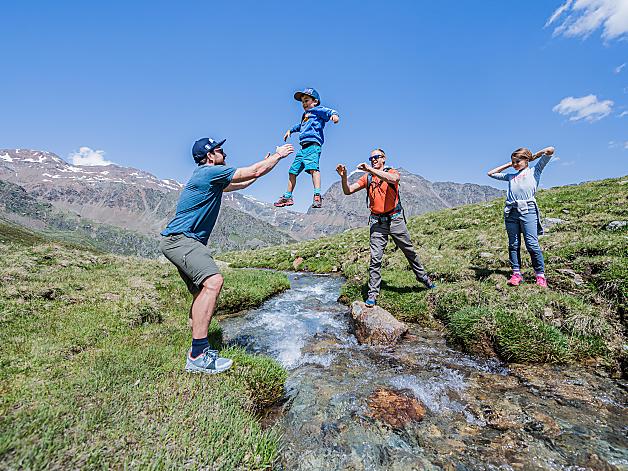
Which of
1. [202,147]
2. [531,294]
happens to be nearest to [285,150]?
[202,147]

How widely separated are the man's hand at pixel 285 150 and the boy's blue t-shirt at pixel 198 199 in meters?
1.14

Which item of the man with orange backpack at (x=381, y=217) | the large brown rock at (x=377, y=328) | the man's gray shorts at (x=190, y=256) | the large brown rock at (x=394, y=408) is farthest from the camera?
the man with orange backpack at (x=381, y=217)

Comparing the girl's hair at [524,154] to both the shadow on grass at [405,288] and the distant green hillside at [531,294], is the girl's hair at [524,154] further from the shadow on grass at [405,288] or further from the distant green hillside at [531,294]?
the shadow on grass at [405,288]

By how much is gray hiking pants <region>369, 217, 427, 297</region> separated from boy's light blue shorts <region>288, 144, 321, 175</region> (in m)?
2.98

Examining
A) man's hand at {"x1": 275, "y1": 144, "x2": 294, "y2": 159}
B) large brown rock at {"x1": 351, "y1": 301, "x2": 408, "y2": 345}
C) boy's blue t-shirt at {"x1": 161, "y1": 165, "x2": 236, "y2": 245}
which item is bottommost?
large brown rock at {"x1": 351, "y1": 301, "x2": 408, "y2": 345}

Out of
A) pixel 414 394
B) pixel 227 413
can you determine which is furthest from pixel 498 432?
pixel 227 413

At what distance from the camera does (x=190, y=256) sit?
5.61 m

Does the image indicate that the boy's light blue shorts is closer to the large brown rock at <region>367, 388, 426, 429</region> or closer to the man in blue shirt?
the man in blue shirt

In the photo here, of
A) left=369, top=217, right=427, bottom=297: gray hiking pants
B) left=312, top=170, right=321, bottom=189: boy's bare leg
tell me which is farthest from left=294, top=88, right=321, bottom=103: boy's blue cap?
left=369, top=217, right=427, bottom=297: gray hiking pants

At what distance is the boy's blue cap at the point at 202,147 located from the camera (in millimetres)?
6152

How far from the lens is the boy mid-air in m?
8.88

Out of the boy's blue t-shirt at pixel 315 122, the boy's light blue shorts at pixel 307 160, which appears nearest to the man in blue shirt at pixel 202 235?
the boy's light blue shorts at pixel 307 160

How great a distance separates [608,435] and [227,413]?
16.6 feet

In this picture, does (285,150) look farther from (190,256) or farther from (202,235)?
(190,256)
